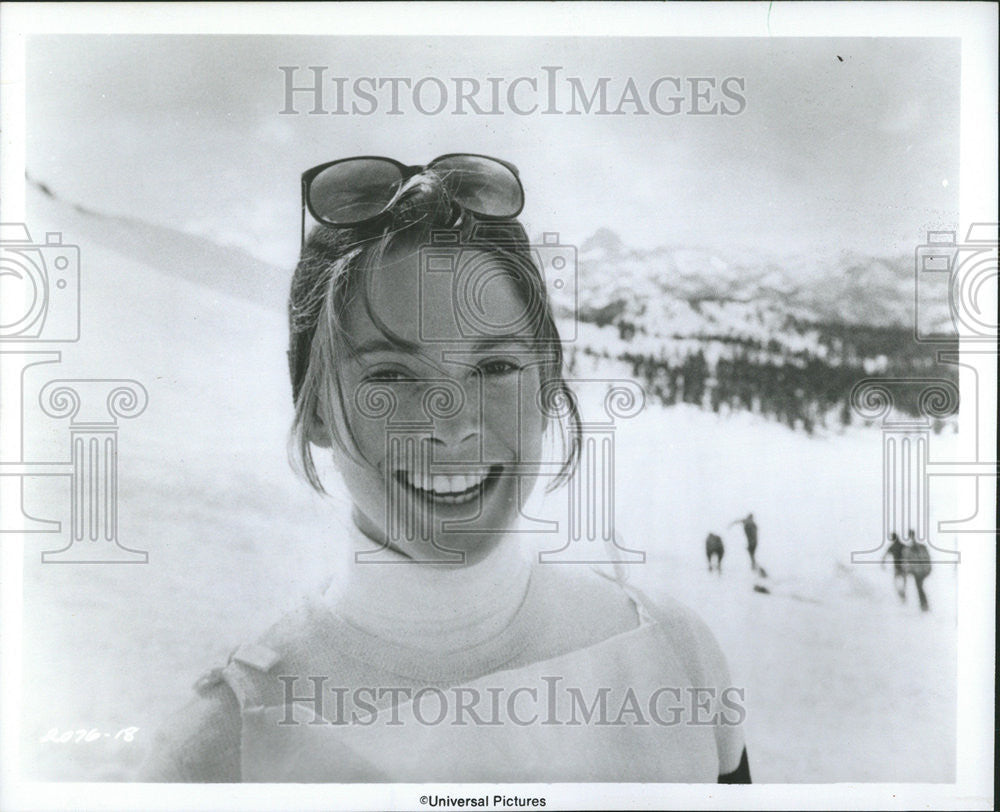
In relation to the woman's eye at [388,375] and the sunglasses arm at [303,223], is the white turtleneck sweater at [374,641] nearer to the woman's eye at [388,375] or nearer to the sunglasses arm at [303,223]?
the woman's eye at [388,375]

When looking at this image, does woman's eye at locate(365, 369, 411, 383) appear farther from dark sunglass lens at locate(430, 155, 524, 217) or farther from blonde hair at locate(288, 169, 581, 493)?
dark sunglass lens at locate(430, 155, 524, 217)

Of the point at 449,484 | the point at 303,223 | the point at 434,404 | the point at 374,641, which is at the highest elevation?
the point at 303,223

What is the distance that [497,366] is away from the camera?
1.81m

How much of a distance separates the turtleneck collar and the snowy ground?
7 centimetres

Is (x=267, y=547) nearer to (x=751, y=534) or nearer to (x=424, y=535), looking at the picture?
(x=424, y=535)

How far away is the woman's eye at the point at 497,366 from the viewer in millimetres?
1803

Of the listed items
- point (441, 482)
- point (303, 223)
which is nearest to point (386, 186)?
point (303, 223)

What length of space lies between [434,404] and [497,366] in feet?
0.43

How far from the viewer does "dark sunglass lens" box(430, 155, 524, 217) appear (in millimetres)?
1814

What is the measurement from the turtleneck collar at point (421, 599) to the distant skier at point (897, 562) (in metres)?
0.70

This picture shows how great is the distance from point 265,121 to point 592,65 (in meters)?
0.60

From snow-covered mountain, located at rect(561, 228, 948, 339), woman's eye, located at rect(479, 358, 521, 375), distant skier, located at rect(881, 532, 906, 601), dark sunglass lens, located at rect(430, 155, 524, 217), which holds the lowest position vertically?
distant skier, located at rect(881, 532, 906, 601)

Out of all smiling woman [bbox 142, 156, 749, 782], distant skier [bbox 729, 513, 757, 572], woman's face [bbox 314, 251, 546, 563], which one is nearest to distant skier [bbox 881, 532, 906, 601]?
distant skier [bbox 729, 513, 757, 572]

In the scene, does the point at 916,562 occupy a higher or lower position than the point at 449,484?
lower
